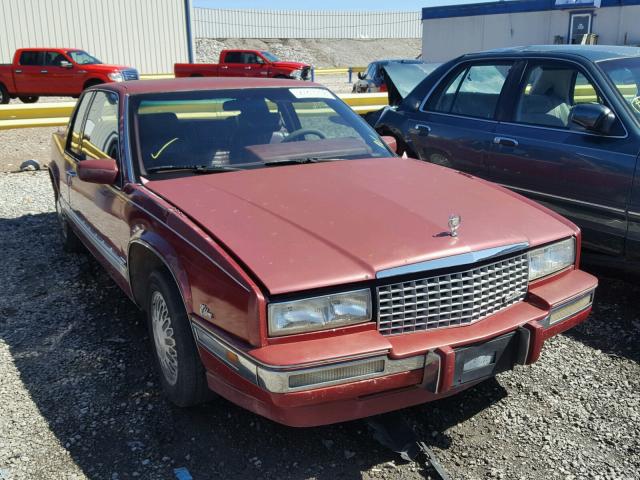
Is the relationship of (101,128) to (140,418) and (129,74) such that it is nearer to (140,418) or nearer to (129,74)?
(140,418)

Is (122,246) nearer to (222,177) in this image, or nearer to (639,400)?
(222,177)

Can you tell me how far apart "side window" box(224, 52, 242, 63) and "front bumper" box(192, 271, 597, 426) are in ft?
82.2

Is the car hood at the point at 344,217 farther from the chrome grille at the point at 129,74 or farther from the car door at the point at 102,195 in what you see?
the chrome grille at the point at 129,74

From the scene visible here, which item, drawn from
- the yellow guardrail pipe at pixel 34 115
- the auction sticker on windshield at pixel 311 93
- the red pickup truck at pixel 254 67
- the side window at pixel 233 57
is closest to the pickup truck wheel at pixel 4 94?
the red pickup truck at pixel 254 67

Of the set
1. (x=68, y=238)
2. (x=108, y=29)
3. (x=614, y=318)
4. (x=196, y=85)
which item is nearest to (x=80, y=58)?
(x=108, y=29)

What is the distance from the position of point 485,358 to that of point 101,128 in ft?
10.00

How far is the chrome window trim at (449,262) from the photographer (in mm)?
2632

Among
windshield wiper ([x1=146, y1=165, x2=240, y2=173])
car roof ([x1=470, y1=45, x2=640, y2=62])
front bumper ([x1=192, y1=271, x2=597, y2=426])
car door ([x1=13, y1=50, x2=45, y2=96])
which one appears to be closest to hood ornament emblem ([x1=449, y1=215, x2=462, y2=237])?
front bumper ([x1=192, y1=271, x2=597, y2=426])

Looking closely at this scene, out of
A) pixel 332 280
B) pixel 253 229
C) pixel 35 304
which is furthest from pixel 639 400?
pixel 35 304

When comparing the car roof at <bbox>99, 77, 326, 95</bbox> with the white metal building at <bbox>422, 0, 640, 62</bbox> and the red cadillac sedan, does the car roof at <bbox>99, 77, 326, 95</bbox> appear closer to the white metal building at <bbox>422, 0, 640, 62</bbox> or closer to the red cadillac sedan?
the red cadillac sedan

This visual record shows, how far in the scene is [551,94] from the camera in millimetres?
5160

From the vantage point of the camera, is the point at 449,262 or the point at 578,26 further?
the point at 578,26

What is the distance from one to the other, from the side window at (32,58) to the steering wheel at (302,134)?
18.1m

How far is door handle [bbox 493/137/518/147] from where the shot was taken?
16.6 feet
